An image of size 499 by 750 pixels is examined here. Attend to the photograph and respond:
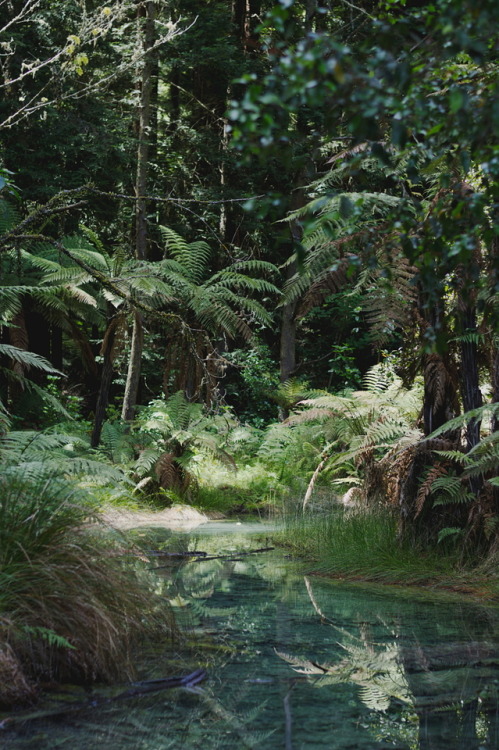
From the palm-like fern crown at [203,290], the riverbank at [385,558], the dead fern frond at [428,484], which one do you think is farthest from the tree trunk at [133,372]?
the dead fern frond at [428,484]

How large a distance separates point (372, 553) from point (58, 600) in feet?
9.75

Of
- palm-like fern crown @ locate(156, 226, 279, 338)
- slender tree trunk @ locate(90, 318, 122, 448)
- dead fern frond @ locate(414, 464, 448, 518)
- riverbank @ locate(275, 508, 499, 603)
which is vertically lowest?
riverbank @ locate(275, 508, 499, 603)

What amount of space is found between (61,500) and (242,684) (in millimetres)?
1108

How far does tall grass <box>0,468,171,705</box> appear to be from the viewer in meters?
2.70

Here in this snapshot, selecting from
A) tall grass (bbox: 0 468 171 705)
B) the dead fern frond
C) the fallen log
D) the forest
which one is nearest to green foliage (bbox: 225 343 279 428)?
the forest

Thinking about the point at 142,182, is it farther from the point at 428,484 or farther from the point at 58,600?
the point at 58,600

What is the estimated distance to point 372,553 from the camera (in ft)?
17.6

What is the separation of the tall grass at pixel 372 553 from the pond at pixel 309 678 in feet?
1.19

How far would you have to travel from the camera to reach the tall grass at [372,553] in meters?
4.93

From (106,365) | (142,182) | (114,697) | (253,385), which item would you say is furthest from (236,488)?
(114,697)

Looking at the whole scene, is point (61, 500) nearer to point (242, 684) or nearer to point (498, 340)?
point (242, 684)

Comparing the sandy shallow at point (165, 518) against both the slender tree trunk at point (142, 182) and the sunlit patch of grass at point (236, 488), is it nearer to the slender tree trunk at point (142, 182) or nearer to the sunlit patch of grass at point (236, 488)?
the sunlit patch of grass at point (236, 488)

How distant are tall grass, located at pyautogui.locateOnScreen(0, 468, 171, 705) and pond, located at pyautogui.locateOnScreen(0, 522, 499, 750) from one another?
142mm

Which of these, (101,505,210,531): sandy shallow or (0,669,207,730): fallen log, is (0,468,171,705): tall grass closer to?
(0,669,207,730): fallen log
